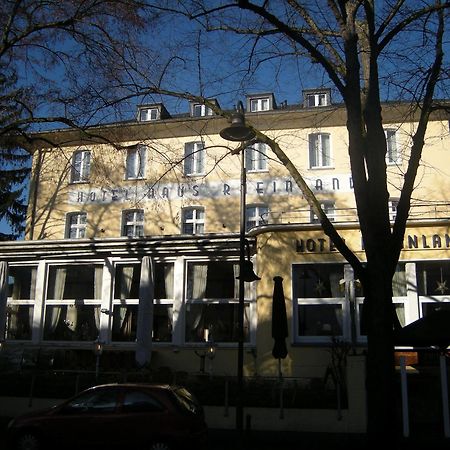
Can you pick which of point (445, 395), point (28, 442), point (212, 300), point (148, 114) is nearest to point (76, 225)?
point (148, 114)

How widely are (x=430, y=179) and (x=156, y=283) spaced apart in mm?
14047

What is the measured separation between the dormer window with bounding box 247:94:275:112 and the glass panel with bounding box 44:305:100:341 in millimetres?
16677

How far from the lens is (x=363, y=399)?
14.1 metres

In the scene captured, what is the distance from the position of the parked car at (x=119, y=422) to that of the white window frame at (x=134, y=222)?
17482mm

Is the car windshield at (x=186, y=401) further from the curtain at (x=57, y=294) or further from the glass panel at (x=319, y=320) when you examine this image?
the curtain at (x=57, y=294)

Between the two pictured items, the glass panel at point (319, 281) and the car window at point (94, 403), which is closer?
the car window at point (94, 403)

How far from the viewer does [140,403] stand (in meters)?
11.5

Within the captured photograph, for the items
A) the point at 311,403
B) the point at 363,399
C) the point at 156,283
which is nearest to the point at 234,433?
the point at 311,403

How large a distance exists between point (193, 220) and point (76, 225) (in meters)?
6.18

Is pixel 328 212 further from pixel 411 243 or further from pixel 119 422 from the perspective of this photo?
pixel 119 422

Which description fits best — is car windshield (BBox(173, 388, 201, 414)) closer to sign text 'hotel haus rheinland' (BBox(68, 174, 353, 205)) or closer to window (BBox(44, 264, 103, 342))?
window (BBox(44, 264, 103, 342))

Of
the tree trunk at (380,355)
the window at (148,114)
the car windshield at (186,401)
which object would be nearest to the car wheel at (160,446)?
the car windshield at (186,401)

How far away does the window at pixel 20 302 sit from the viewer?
66.9 ft

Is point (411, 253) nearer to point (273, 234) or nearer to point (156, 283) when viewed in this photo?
point (273, 234)
